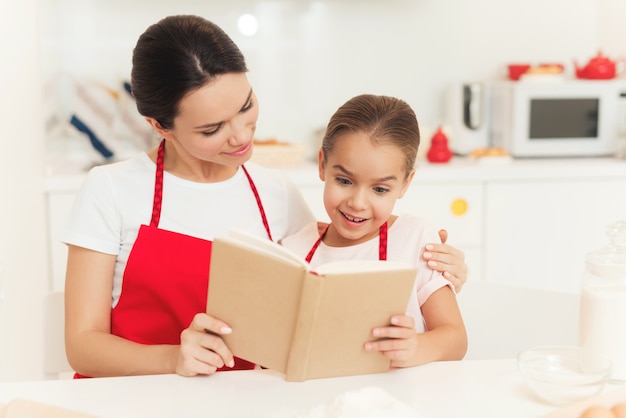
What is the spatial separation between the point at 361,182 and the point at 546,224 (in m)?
1.69

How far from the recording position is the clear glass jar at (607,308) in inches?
41.6

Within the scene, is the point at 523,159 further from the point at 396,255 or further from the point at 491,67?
the point at 396,255

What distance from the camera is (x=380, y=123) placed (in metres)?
1.30

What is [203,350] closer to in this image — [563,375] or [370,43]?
[563,375]

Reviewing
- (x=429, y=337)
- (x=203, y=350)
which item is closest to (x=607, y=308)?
(x=429, y=337)

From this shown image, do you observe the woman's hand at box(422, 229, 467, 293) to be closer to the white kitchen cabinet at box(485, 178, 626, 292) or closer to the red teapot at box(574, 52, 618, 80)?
the white kitchen cabinet at box(485, 178, 626, 292)

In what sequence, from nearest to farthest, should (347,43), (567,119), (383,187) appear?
1. (383,187)
2. (567,119)
3. (347,43)

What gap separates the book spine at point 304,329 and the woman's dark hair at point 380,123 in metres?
0.40

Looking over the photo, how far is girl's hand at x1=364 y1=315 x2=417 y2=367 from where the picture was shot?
1.05 meters

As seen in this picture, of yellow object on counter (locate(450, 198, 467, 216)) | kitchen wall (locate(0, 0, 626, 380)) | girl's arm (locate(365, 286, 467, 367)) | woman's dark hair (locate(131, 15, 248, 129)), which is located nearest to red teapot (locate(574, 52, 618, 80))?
kitchen wall (locate(0, 0, 626, 380))

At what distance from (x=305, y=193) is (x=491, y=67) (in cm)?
111

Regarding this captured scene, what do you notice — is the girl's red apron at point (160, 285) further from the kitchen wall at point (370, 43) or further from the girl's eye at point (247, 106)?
the kitchen wall at point (370, 43)

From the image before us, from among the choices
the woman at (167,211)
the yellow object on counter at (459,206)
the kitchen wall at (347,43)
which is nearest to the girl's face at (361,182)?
the woman at (167,211)

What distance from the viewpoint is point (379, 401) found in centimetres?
91
